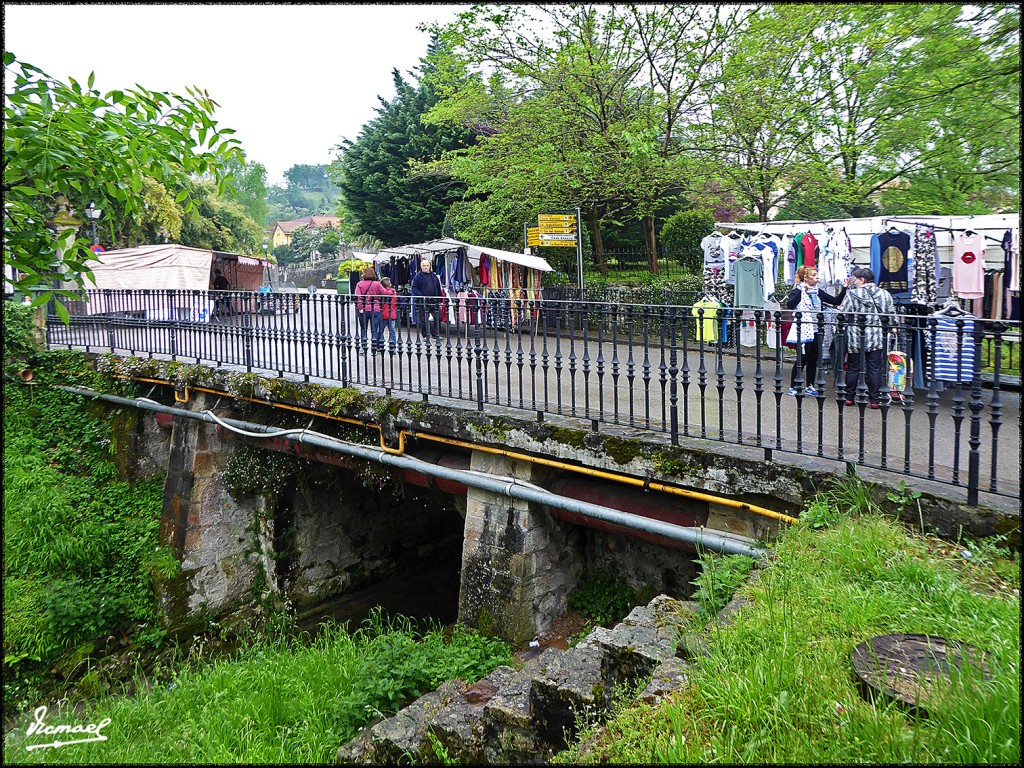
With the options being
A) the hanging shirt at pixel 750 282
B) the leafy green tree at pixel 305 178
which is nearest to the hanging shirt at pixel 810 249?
the hanging shirt at pixel 750 282

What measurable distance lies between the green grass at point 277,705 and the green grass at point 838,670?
8.30 ft

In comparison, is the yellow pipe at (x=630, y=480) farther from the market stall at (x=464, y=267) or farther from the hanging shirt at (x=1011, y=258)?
the market stall at (x=464, y=267)

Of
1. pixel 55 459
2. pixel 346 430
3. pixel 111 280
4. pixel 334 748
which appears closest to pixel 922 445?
pixel 334 748

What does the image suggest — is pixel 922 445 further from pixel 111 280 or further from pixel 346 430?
pixel 111 280

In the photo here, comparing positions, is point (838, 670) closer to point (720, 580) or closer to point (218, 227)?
point (720, 580)

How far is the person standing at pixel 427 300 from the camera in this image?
7660 millimetres

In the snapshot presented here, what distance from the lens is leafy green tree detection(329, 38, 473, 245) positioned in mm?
23562

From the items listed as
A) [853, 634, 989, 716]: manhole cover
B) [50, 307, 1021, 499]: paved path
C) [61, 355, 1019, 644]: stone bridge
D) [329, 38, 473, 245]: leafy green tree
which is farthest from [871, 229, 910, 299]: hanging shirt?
[329, 38, 473, 245]: leafy green tree

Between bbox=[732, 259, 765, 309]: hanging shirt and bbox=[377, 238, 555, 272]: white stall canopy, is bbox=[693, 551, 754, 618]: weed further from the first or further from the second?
bbox=[377, 238, 555, 272]: white stall canopy

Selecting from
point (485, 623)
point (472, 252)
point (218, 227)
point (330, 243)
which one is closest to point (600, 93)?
point (472, 252)

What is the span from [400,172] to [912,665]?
2346 cm

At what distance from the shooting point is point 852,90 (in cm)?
1556

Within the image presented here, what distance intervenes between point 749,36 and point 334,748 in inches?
568

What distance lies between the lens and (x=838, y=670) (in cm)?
304
